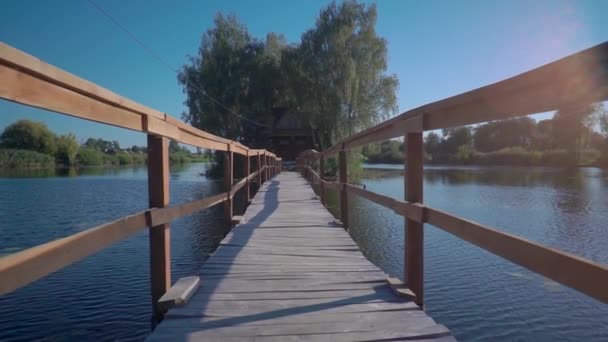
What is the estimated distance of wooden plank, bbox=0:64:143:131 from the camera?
1.10 metres

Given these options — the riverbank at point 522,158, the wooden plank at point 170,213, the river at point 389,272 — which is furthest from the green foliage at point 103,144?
the wooden plank at point 170,213

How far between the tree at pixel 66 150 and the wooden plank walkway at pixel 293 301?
160ft

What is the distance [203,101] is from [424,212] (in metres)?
23.1

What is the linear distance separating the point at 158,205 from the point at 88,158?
55.8 m

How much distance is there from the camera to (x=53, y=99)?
130 cm

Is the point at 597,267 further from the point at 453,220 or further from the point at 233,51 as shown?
the point at 233,51

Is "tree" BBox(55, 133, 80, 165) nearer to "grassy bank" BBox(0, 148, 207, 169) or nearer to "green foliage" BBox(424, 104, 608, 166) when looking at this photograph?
"grassy bank" BBox(0, 148, 207, 169)

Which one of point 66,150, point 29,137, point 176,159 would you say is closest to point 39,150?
point 29,137

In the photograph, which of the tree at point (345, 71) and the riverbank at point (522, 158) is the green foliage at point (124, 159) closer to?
the riverbank at point (522, 158)

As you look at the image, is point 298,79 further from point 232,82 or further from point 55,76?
point 55,76

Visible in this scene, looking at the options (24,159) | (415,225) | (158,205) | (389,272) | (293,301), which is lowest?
(389,272)

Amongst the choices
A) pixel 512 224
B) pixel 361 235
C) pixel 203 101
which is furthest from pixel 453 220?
pixel 203 101

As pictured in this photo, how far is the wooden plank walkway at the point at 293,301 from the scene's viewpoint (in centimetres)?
175

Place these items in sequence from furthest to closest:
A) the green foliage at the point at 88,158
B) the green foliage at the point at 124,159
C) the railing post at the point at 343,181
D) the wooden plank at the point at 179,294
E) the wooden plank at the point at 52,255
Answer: the green foliage at the point at 124,159 < the green foliage at the point at 88,158 < the railing post at the point at 343,181 < the wooden plank at the point at 179,294 < the wooden plank at the point at 52,255
